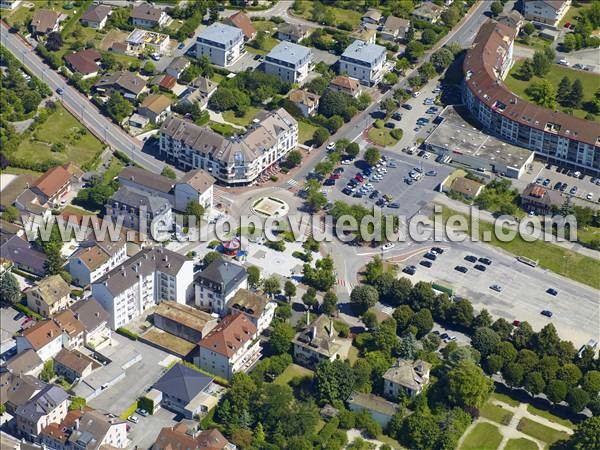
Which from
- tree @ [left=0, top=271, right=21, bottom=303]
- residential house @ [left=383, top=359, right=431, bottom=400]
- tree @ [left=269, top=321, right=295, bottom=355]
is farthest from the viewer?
tree @ [left=0, top=271, right=21, bottom=303]

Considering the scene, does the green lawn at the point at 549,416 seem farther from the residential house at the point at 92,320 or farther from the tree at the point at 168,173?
the tree at the point at 168,173

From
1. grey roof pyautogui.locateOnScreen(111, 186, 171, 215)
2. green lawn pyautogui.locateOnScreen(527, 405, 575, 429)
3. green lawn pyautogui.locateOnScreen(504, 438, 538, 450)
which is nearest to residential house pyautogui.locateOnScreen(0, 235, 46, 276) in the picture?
grey roof pyautogui.locateOnScreen(111, 186, 171, 215)

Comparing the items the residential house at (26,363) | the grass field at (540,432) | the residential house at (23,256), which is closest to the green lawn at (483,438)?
the grass field at (540,432)

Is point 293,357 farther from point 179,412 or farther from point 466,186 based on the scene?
point 466,186

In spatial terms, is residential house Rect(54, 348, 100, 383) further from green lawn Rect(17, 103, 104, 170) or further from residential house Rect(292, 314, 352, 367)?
green lawn Rect(17, 103, 104, 170)

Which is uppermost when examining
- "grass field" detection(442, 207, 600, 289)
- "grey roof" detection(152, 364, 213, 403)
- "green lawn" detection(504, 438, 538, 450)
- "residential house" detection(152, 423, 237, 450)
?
"residential house" detection(152, 423, 237, 450)

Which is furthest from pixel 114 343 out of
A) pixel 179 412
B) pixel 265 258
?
pixel 265 258
